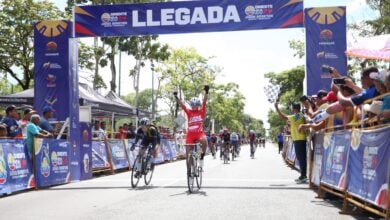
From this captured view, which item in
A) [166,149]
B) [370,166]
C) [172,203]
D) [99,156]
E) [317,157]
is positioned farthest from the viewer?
[166,149]

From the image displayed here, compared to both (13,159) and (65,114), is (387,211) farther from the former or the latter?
(65,114)

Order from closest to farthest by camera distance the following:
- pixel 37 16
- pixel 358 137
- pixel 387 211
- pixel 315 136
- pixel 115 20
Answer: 1. pixel 387 211
2. pixel 358 137
3. pixel 315 136
4. pixel 115 20
5. pixel 37 16

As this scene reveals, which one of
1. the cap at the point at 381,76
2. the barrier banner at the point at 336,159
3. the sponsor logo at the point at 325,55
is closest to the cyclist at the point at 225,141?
the sponsor logo at the point at 325,55

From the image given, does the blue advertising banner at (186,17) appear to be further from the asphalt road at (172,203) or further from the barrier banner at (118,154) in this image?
the asphalt road at (172,203)

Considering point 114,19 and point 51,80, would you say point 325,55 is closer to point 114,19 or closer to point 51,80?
point 114,19

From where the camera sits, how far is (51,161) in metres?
14.0

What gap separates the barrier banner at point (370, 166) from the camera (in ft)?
21.1

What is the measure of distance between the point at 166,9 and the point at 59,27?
11.2 ft

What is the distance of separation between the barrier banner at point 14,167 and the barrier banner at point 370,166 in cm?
763

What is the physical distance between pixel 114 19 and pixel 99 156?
4940 mm

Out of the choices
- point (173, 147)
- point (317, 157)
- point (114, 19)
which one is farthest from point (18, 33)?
point (317, 157)

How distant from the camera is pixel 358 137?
7883 millimetres

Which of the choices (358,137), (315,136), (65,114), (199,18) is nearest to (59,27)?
(65,114)

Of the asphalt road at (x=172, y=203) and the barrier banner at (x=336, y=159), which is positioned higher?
the barrier banner at (x=336, y=159)
